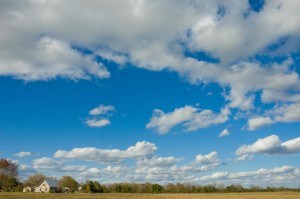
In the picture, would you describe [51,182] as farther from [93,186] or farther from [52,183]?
[93,186]

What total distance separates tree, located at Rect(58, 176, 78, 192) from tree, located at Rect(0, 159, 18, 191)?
31.9m

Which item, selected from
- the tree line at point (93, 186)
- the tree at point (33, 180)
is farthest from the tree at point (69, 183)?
the tree at point (33, 180)

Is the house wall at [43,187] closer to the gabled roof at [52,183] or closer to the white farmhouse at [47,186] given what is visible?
the white farmhouse at [47,186]

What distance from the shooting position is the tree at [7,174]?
125375mm

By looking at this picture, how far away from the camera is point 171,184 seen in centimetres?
18962

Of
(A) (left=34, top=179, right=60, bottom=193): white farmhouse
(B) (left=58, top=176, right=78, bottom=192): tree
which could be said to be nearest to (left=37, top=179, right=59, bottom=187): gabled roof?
(A) (left=34, top=179, right=60, bottom=193): white farmhouse

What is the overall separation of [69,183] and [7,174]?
117ft

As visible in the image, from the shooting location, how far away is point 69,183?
157750mm

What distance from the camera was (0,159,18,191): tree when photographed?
4936 inches

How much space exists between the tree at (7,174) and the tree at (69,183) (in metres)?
31.9

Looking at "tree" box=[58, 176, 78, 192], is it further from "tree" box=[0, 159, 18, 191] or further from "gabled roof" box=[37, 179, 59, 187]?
"tree" box=[0, 159, 18, 191]

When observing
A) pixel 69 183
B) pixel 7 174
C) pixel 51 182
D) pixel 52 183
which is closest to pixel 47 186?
pixel 52 183

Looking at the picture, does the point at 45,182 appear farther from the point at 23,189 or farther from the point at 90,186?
the point at 90,186

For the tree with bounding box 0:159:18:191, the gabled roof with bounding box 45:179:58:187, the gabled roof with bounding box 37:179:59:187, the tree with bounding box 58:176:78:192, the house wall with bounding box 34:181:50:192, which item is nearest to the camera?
the tree with bounding box 0:159:18:191
